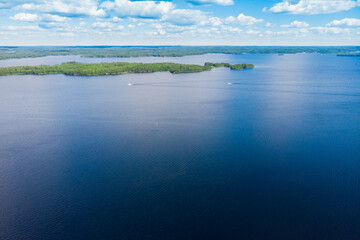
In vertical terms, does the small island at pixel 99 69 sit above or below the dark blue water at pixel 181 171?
above

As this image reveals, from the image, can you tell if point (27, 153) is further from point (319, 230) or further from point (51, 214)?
point (319, 230)

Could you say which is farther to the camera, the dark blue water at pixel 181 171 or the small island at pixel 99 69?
the small island at pixel 99 69

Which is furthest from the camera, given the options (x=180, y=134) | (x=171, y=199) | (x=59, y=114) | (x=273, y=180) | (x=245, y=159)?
Answer: (x=59, y=114)

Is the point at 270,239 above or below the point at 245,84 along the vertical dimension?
below

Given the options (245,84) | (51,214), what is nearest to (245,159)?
(51,214)

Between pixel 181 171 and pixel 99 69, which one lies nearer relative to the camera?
pixel 181 171

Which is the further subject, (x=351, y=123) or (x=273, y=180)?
(x=351, y=123)

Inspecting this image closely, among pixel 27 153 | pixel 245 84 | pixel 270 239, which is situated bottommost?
pixel 270 239

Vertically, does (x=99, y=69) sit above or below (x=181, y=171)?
above
